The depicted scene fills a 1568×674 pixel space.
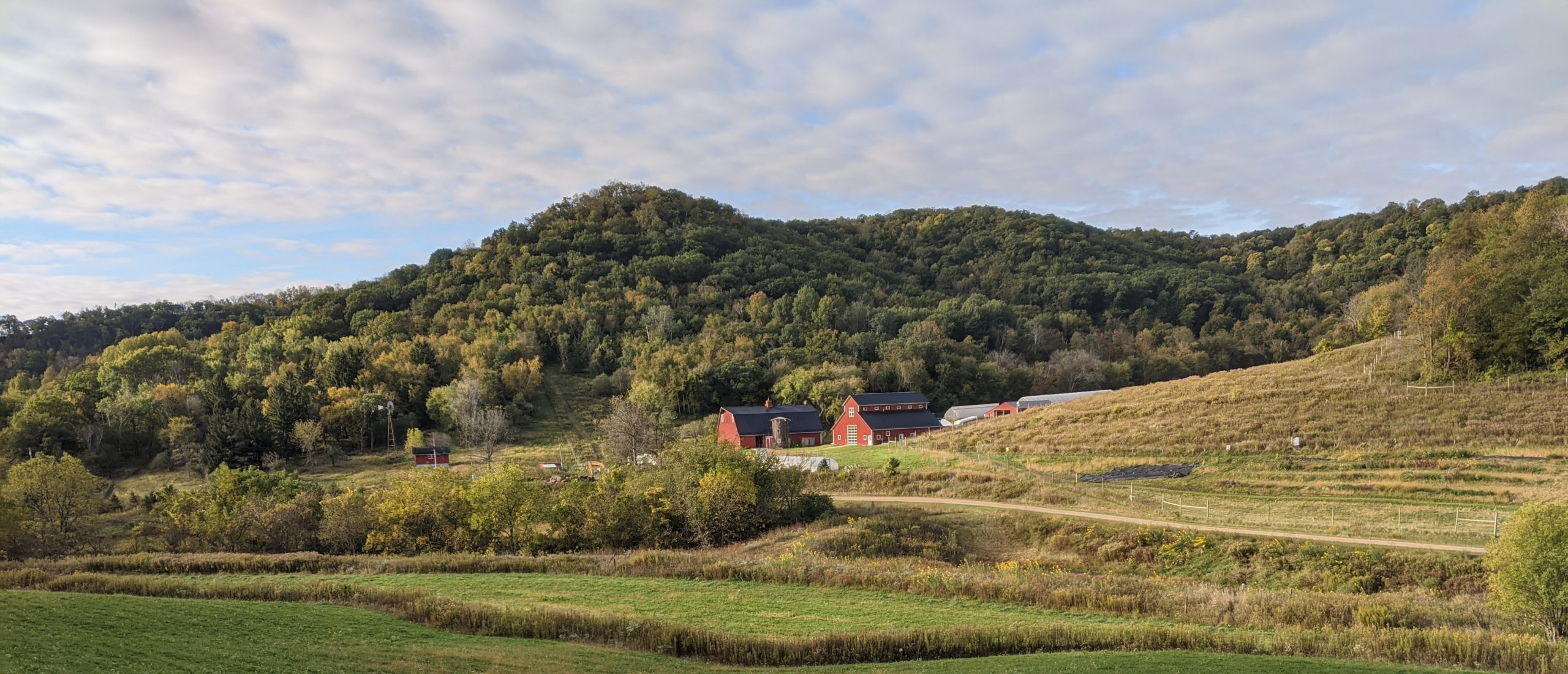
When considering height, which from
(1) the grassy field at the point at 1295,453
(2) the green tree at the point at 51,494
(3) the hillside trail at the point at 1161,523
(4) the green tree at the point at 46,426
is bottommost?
(3) the hillside trail at the point at 1161,523

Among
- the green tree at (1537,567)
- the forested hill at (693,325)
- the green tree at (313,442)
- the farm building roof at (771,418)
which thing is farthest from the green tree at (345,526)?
the forested hill at (693,325)

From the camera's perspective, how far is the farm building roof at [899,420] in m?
69.6

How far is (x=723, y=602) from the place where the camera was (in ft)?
65.0

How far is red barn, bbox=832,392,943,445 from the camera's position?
227 feet

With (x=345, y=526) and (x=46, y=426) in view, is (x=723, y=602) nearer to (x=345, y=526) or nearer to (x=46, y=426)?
(x=345, y=526)

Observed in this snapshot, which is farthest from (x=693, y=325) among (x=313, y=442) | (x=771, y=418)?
→ (x=313, y=442)

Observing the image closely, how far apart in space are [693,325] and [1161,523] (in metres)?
89.4

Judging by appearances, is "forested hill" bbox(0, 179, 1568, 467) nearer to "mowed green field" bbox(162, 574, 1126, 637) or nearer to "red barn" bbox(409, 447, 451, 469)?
"red barn" bbox(409, 447, 451, 469)

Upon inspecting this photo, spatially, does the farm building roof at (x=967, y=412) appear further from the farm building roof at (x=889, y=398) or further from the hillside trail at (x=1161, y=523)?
the hillside trail at (x=1161, y=523)

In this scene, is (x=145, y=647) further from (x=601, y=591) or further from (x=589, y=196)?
(x=589, y=196)

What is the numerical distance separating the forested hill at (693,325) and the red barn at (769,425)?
777cm

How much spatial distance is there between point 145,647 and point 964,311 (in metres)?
118

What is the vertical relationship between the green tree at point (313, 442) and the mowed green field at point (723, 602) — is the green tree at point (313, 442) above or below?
above

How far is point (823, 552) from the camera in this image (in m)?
27.9
